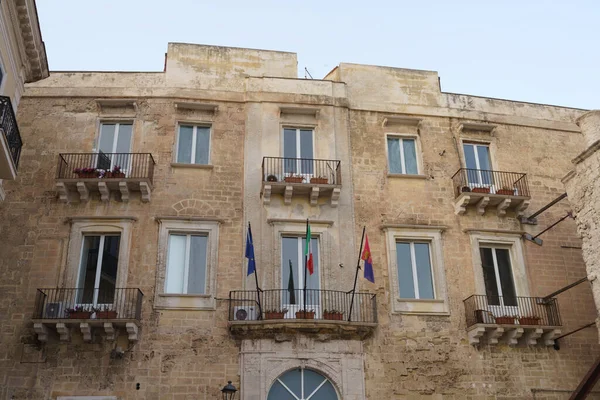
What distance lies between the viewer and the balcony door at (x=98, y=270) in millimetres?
16266

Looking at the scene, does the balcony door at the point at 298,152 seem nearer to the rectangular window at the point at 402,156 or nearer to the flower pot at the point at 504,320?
the rectangular window at the point at 402,156

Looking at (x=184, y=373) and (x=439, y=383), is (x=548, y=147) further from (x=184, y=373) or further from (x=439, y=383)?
(x=184, y=373)

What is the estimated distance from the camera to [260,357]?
1577cm

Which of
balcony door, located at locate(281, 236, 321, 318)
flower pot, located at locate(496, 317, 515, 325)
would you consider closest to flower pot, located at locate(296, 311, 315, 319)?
balcony door, located at locate(281, 236, 321, 318)

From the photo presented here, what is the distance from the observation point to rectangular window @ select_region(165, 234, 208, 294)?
Result: 16.6 metres

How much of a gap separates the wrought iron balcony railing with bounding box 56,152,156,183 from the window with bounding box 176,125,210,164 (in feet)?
3.43

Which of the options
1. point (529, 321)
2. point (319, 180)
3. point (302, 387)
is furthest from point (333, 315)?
point (529, 321)

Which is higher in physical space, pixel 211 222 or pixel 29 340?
→ pixel 211 222

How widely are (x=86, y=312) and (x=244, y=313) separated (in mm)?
3794

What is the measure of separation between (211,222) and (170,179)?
5.74ft

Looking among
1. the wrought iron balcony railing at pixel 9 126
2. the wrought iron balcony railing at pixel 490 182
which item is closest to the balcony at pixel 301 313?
the wrought iron balcony railing at pixel 490 182

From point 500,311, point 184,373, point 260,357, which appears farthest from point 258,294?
point 500,311

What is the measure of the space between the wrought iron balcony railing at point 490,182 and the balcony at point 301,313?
4517 mm

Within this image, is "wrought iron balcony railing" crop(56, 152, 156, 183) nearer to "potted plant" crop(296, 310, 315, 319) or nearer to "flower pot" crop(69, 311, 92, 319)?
"flower pot" crop(69, 311, 92, 319)
